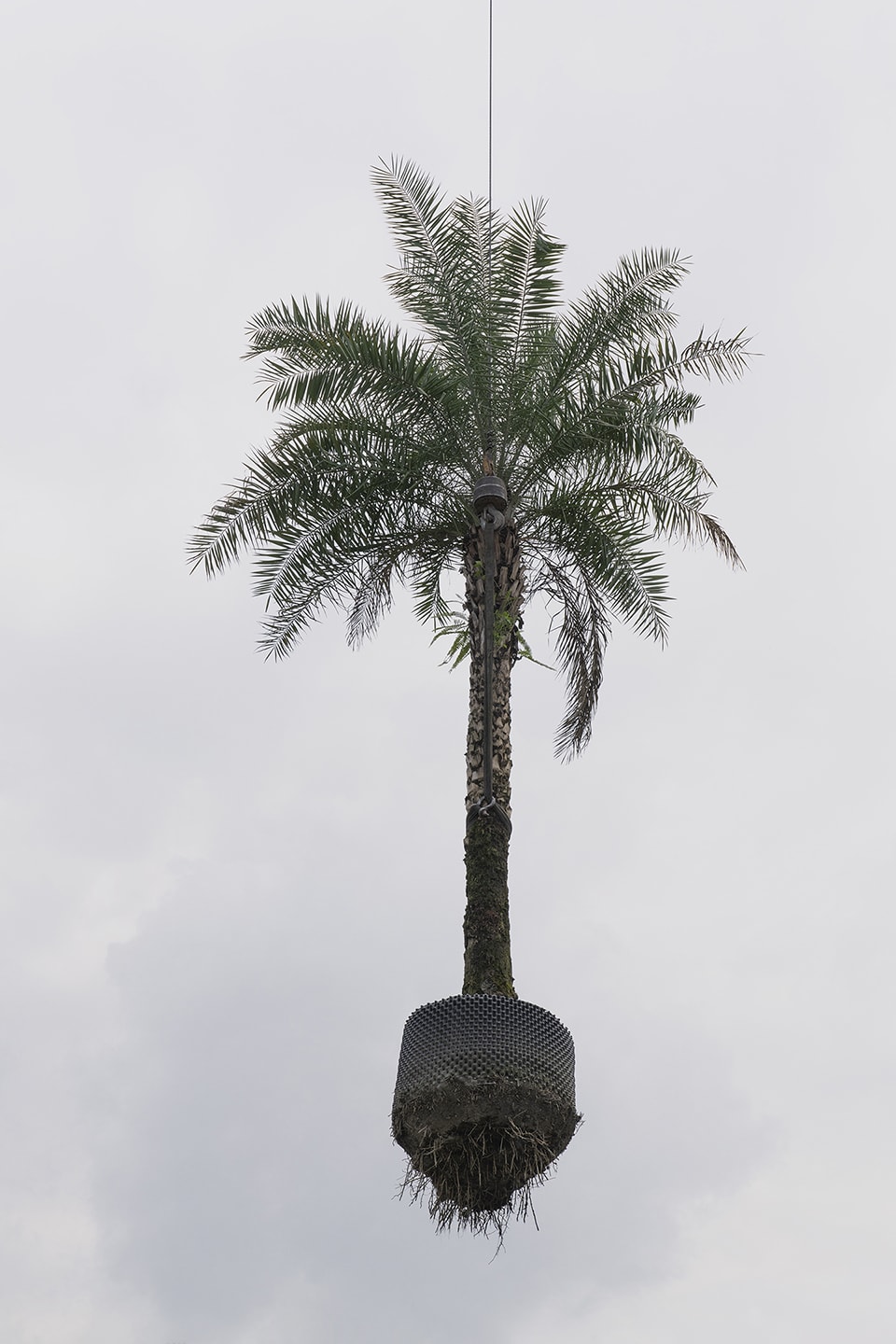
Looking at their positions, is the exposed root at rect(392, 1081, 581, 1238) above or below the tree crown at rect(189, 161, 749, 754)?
below

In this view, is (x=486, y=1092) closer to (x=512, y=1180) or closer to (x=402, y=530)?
(x=512, y=1180)

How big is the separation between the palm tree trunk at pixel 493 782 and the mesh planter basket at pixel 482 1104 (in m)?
0.51

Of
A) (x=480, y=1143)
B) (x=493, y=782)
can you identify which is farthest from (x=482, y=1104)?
(x=493, y=782)

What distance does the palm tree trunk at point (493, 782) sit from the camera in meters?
9.34

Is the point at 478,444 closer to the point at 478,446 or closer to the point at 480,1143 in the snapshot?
the point at 478,446

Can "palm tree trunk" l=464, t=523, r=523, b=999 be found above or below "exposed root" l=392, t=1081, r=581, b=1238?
above

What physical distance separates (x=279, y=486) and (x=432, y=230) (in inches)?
109

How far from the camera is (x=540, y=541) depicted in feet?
38.1

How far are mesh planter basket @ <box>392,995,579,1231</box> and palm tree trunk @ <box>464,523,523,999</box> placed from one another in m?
0.51

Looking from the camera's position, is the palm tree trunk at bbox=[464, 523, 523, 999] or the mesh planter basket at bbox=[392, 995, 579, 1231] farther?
the palm tree trunk at bbox=[464, 523, 523, 999]

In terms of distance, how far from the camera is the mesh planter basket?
824 centimetres

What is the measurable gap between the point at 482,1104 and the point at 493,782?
2550mm

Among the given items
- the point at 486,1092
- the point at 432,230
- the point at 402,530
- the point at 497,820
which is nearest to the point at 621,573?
the point at 402,530

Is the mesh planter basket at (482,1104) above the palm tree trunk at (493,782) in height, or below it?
below
